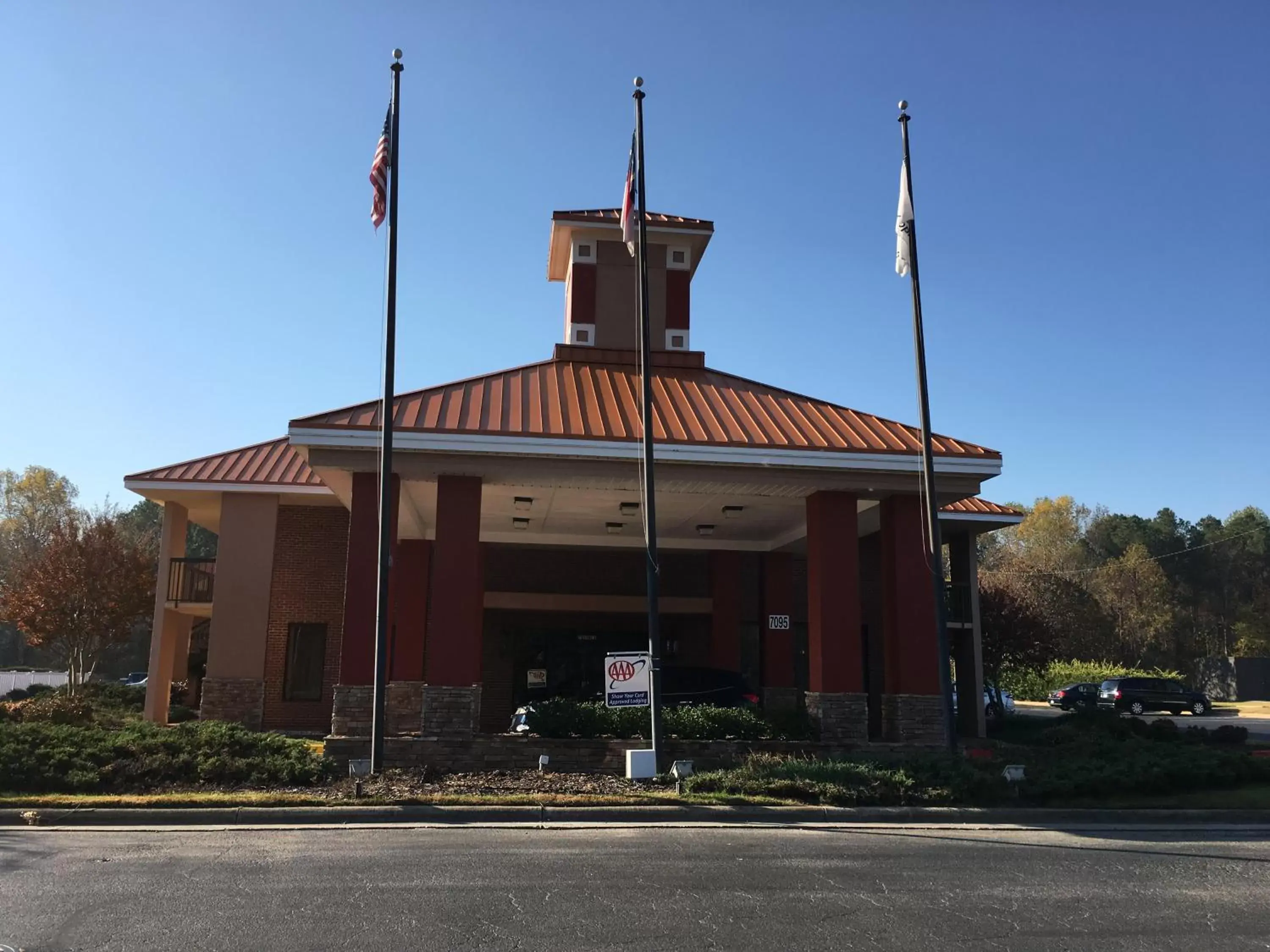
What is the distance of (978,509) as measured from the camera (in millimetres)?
24297

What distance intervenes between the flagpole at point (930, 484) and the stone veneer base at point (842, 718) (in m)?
1.31

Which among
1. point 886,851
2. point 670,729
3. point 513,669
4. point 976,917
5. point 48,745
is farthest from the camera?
point 513,669

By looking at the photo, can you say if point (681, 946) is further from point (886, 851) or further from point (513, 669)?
point (513, 669)

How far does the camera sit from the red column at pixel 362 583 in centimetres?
1515

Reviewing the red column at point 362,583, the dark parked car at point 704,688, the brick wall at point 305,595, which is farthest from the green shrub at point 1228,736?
the brick wall at point 305,595

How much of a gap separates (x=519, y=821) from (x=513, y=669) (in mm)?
12809

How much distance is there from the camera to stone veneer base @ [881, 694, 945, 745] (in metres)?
16.5

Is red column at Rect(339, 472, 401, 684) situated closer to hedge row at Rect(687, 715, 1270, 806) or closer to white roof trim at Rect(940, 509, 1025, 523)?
hedge row at Rect(687, 715, 1270, 806)

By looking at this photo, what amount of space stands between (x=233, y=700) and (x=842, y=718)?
13267mm

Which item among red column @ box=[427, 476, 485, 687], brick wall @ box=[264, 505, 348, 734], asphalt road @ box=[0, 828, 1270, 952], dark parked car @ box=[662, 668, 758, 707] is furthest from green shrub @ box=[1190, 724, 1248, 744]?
brick wall @ box=[264, 505, 348, 734]

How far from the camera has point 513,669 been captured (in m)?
24.2

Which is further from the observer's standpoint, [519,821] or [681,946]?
[519,821]

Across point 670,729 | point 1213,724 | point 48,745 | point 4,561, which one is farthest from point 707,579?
point 4,561

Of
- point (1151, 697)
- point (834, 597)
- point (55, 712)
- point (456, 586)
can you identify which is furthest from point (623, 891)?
point (1151, 697)
